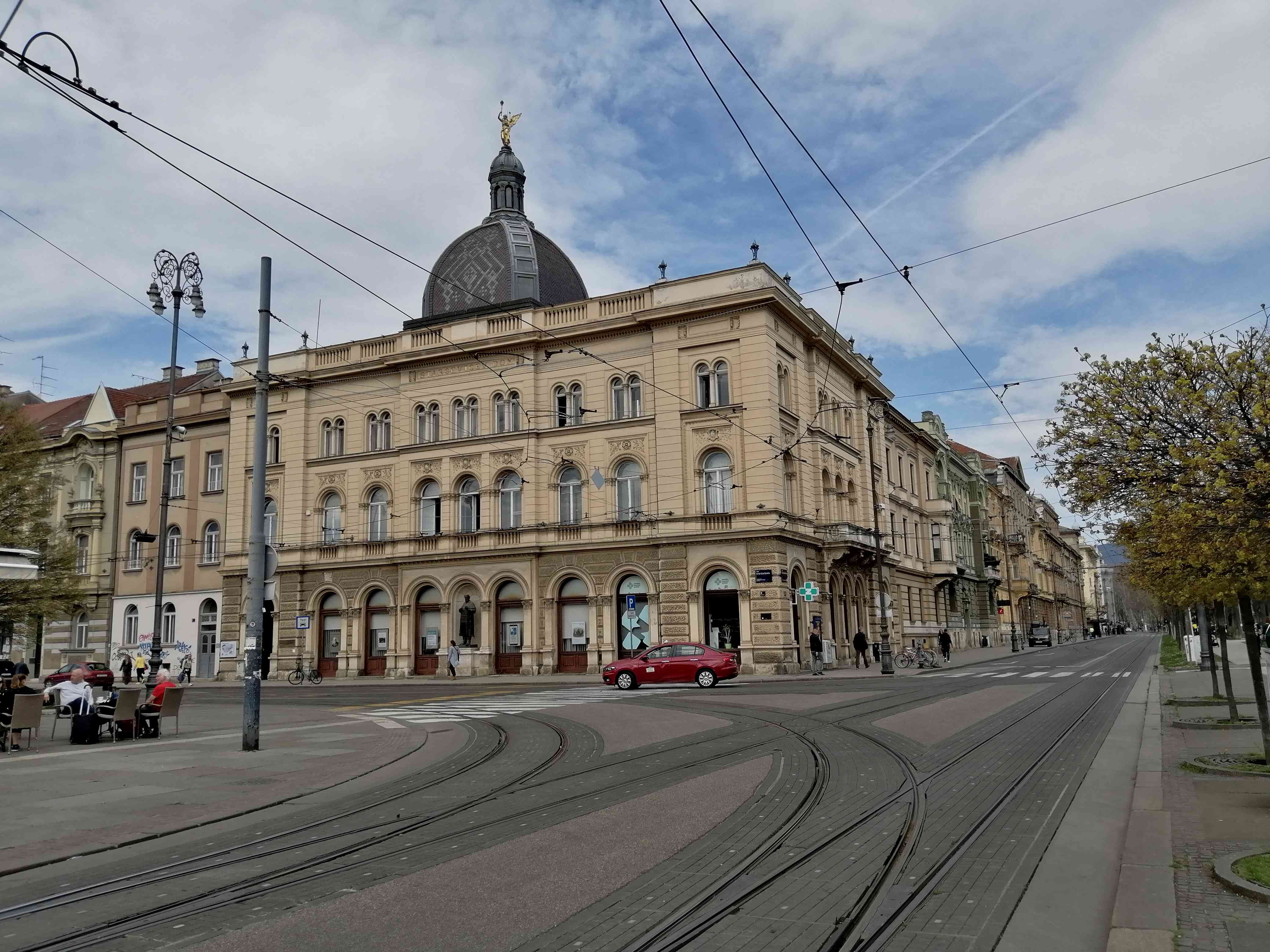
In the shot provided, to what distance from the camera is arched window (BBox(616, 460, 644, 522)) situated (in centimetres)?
Answer: 4019

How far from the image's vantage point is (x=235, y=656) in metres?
47.7

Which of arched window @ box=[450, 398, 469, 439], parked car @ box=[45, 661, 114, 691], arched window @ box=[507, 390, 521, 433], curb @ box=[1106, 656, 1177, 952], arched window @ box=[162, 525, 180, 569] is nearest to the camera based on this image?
curb @ box=[1106, 656, 1177, 952]

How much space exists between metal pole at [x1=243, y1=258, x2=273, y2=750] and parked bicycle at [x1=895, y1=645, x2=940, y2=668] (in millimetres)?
30532

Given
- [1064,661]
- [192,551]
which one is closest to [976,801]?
[1064,661]

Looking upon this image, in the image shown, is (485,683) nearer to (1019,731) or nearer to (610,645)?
(610,645)

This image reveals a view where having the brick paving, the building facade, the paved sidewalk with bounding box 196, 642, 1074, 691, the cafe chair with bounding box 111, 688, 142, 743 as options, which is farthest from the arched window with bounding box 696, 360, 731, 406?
the brick paving

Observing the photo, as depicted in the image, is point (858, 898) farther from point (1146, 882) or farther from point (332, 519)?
point (332, 519)

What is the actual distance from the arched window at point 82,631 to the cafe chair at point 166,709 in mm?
40978

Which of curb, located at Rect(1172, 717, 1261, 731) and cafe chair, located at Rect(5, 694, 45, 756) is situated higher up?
cafe chair, located at Rect(5, 694, 45, 756)

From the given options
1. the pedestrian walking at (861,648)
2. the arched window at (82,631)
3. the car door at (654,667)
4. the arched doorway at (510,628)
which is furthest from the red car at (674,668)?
the arched window at (82,631)

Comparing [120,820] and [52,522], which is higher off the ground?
[52,522]

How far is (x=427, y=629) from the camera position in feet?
144

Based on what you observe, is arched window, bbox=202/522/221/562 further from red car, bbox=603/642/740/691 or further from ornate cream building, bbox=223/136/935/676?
red car, bbox=603/642/740/691

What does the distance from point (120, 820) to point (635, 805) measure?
16.1 ft
